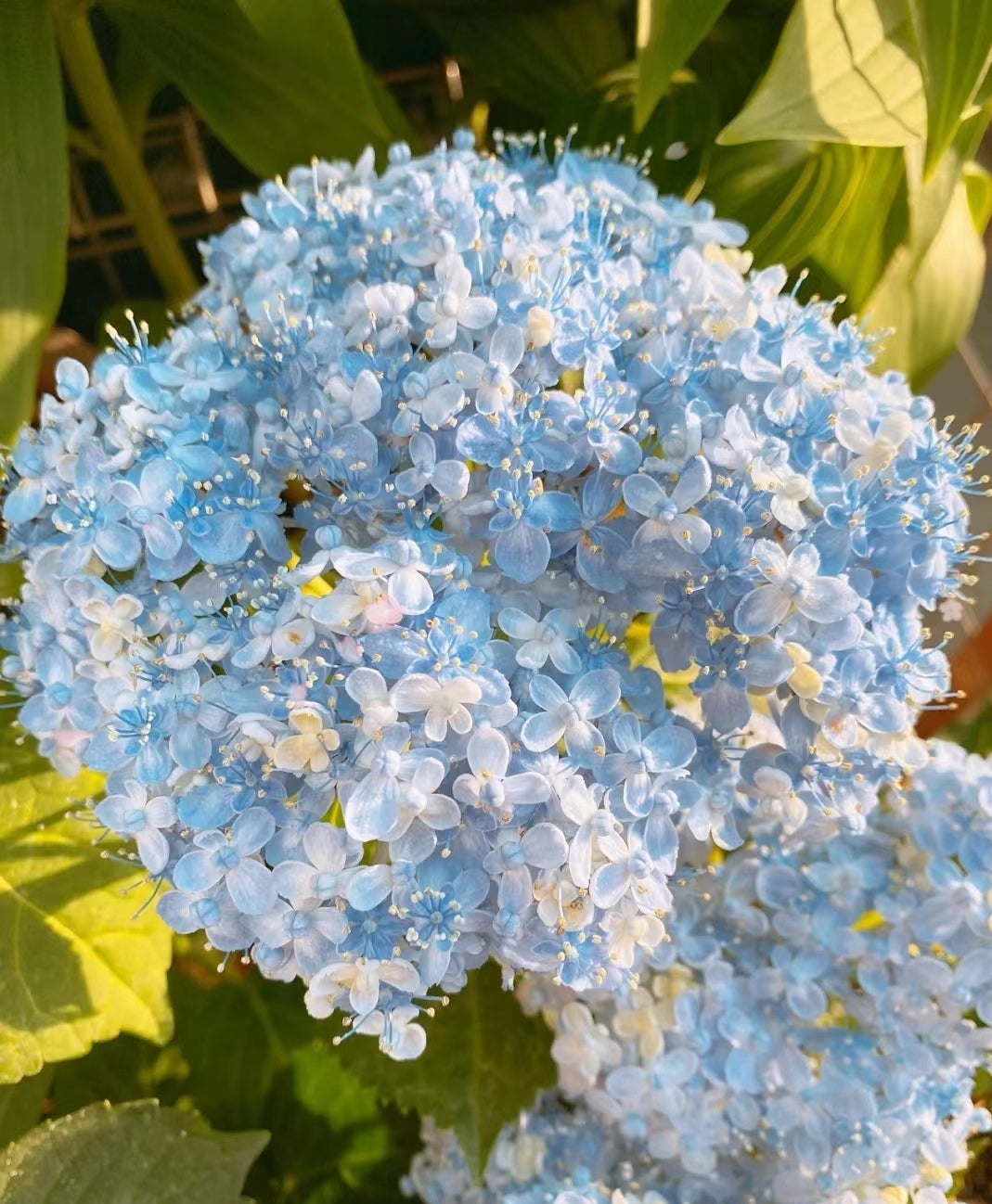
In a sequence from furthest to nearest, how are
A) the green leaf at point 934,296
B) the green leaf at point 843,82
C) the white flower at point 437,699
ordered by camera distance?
1. the green leaf at point 934,296
2. the green leaf at point 843,82
3. the white flower at point 437,699

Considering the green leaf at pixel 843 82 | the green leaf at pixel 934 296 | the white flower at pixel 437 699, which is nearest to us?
the white flower at pixel 437 699

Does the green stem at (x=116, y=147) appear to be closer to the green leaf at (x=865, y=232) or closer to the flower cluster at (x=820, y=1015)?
the green leaf at (x=865, y=232)

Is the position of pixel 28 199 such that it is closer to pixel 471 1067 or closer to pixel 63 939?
pixel 63 939

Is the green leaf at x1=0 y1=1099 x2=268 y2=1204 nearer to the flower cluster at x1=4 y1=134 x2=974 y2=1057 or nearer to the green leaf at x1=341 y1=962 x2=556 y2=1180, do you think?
the green leaf at x1=341 y1=962 x2=556 y2=1180

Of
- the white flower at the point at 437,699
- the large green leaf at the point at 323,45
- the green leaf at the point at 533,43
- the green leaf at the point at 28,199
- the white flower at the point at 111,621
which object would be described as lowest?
the white flower at the point at 111,621

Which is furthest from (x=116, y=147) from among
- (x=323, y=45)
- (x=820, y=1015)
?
(x=820, y=1015)

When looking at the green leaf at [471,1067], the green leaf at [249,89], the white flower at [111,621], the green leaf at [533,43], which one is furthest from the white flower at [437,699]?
the green leaf at [533,43]

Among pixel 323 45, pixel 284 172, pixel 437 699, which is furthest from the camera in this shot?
pixel 284 172

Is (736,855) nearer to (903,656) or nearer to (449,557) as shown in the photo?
(903,656)
